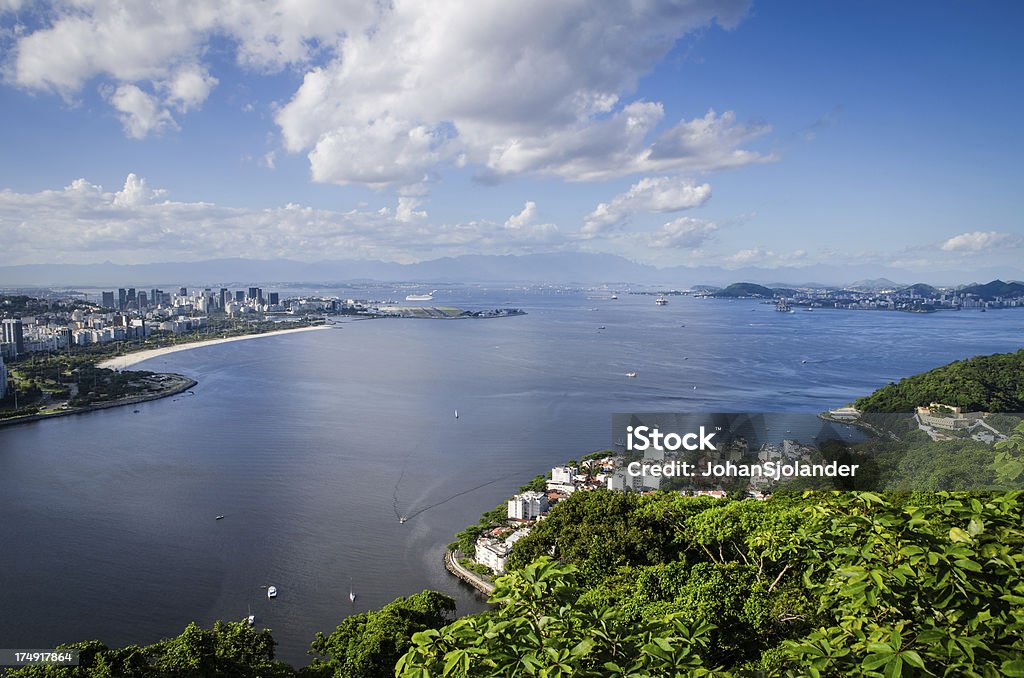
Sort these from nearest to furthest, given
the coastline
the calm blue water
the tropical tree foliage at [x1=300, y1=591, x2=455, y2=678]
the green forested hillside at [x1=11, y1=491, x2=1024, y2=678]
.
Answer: the green forested hillside at [x1=11, y1=491, x2=1024, y2=678] → the tropical tree foliage at [x1=300, y1=591, x2=455, y2=678] → the calm blue water → the coastline

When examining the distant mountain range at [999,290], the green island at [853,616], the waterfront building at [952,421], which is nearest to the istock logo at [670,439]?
the waterfront building at [952,421]

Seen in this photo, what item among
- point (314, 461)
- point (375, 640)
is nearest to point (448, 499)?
point (314, 461)

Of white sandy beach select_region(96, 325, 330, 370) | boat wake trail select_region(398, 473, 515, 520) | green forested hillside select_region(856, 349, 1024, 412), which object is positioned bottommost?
boat wake trail select_region(398, 473, 515, 520)

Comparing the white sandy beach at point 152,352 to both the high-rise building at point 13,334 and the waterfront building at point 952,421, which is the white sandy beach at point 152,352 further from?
the waterfront building at point 952,421

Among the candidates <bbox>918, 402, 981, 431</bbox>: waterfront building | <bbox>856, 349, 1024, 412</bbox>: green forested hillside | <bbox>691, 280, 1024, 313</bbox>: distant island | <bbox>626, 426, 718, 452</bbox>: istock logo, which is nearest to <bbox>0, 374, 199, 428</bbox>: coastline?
<bbox>626, 426, 718, 452</bbox>: istock logo

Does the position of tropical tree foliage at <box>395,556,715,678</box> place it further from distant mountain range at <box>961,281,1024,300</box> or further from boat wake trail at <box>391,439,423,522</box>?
distant mountain range at <box>961,281,1024,300</box>

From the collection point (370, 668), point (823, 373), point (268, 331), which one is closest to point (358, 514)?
point (370, 668)
